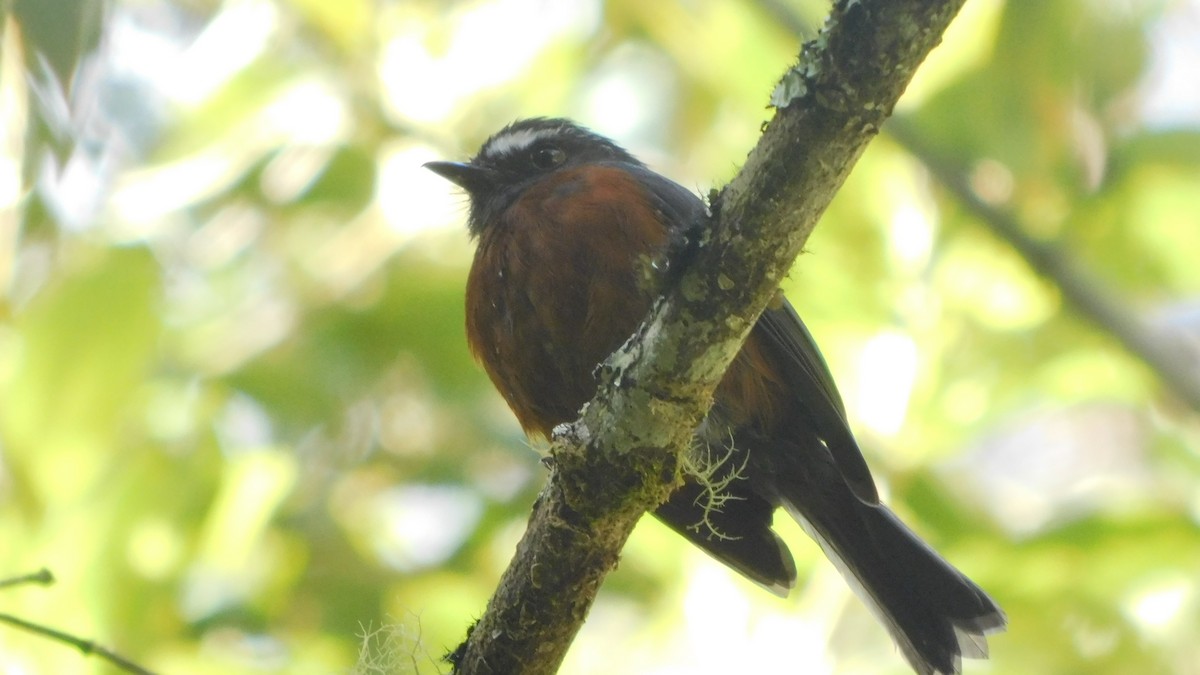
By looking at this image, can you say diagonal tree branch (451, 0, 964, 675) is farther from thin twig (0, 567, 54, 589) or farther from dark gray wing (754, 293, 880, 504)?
dark gray wing (754, 293, 880, 504)

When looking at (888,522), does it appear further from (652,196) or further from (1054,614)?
(652,196)

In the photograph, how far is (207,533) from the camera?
4.46 meters

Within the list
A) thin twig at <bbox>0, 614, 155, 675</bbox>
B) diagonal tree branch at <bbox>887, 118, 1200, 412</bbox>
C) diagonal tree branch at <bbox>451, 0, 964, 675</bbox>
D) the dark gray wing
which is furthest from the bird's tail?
thin twig at <bbox>0, 614, 155, 675</bbox>

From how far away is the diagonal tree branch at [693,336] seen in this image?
7.40ft

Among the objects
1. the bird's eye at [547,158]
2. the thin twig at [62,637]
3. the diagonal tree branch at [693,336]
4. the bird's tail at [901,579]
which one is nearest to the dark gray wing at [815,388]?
the bird's tail at [901,579]

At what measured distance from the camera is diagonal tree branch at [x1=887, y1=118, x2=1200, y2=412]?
14.9 ft

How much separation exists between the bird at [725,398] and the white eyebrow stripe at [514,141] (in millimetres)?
489

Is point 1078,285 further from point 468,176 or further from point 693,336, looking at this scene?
point 693,336

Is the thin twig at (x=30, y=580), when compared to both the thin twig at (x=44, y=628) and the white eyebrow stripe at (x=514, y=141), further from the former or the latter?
the white eyebrow stripe at (x=514, y=141)

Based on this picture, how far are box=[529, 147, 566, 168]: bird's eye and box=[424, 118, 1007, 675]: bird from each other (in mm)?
409

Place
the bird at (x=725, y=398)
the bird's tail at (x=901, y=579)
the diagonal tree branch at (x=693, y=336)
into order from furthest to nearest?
the bird's tail at (x=901, y=579) → the bird at (x=725, y=398) → the diagonal tree branch at (x=693, y=336)

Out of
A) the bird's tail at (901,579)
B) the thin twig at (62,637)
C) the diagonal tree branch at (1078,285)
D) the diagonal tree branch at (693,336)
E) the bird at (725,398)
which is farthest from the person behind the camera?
the diagonal tree branch at (1078,285)

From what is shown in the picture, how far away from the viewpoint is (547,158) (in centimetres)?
484

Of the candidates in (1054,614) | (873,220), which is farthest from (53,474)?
(1054,614)
